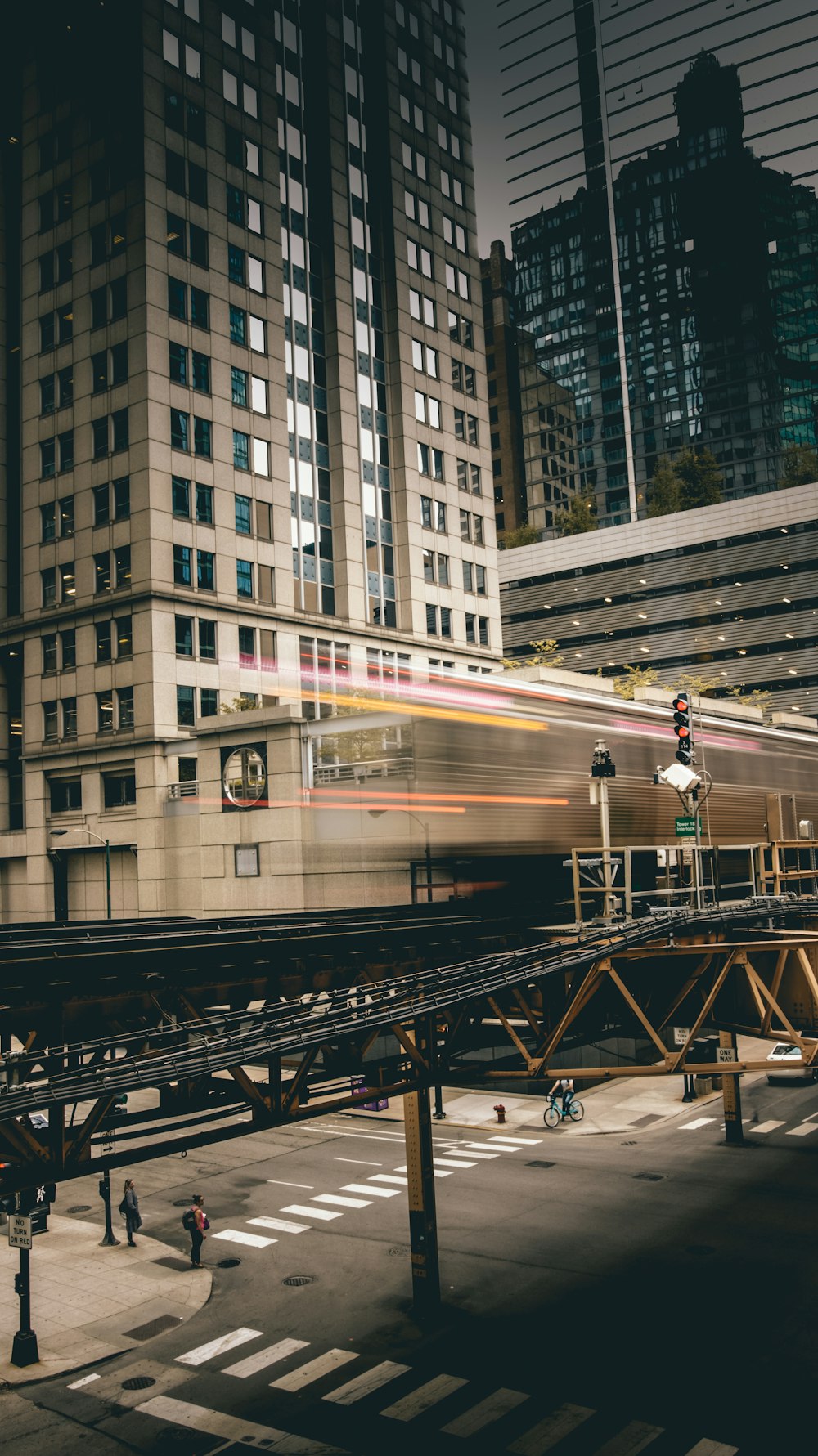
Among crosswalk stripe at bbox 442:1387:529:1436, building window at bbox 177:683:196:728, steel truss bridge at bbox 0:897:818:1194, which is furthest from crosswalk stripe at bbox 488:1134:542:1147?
building window at bbox 177:683:196:728

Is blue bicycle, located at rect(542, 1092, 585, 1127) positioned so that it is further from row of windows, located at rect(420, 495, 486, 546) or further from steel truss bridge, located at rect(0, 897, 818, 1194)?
row of windows, located at rect(420, 495, 486, 546)

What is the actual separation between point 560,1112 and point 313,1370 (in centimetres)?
1792

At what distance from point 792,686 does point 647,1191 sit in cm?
6938

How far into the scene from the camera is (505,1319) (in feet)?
63.5

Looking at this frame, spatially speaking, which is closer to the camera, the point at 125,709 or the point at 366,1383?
the point at 366,1383

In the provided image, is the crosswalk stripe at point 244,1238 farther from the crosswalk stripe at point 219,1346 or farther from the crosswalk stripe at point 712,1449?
the crosswalk stripe at point 712,1449

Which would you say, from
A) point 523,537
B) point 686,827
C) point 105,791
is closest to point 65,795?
point 105,791

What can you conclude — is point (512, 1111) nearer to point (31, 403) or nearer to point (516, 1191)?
point (516, 1191)

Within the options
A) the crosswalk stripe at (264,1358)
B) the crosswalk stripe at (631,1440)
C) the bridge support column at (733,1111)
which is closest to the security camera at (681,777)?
the crosswalk stripe at (631,1440)

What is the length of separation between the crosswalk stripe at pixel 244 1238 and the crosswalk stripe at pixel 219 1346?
476 centimetres

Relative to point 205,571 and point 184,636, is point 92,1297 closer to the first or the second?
point 184,636

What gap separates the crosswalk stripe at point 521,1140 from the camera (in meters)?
32.2

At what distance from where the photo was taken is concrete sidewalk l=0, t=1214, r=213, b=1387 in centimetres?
1906

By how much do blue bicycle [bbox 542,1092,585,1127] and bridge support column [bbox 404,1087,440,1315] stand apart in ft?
43.5
